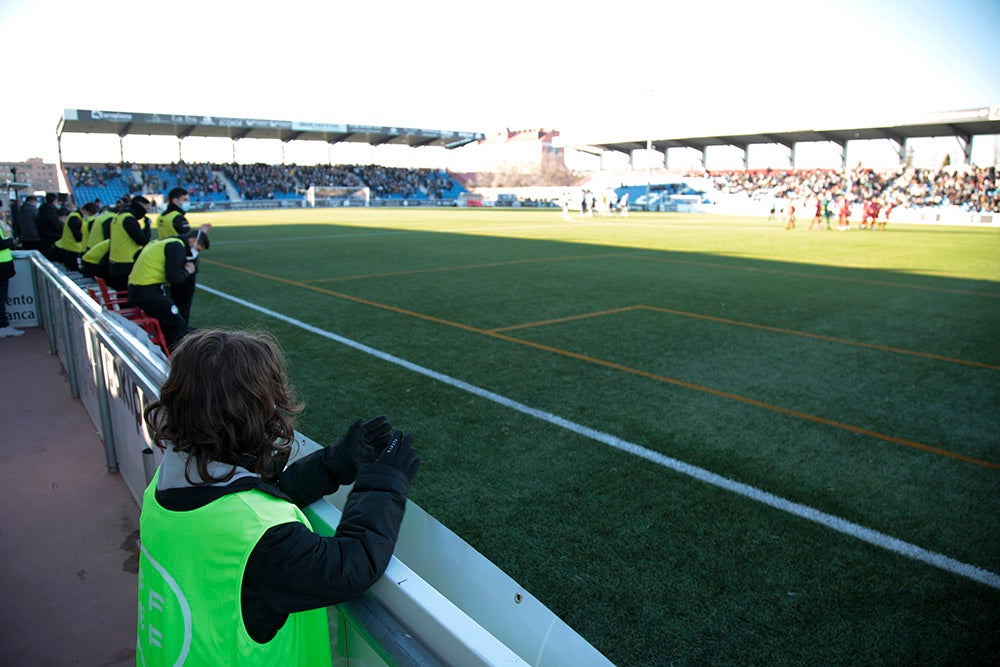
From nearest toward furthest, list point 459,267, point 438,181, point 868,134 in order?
point 459,267 < point 868,134 < point 438,181

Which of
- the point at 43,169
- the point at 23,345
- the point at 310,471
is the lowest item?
the point at 23,345

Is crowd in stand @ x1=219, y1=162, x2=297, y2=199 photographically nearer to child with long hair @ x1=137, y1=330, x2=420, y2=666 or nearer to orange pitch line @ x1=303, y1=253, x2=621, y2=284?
orange pitch line @ x1=303, y1=253, x2=621, y2=284

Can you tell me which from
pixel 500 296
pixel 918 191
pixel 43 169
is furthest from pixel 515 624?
pixel 43 169

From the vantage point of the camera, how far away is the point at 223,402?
5.05ft

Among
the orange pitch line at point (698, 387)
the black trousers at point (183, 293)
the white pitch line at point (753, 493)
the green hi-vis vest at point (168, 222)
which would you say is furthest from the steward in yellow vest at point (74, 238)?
the white pitch line at point (753, 493)

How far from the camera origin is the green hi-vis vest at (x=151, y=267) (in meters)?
6.81

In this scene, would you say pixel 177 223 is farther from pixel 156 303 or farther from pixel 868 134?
pixel 868 134

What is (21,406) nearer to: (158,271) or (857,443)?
(158,271)

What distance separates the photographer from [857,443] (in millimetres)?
5082

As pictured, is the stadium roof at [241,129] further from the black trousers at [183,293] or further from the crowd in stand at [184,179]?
the black trousers at [183,293]

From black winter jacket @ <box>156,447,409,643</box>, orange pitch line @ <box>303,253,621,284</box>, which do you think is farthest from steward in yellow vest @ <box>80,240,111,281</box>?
black winter jacket @ <box>156,447,409,643</box>

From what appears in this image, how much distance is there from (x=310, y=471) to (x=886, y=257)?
65.0 feet

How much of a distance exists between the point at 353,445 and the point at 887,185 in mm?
61806

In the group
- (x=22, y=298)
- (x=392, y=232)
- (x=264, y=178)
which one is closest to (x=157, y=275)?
(x=22, y=298)
